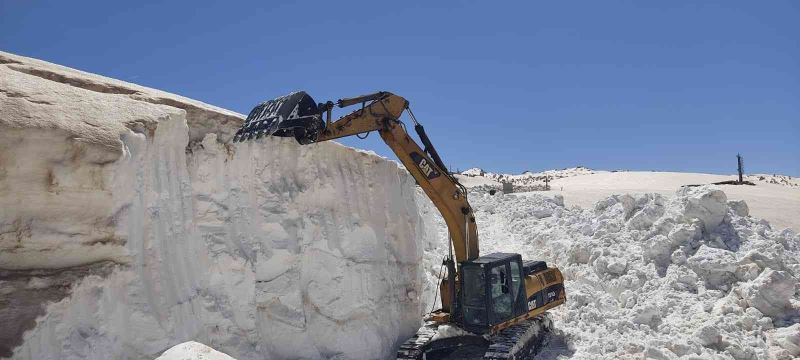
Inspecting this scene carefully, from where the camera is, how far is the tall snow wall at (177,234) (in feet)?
19.5

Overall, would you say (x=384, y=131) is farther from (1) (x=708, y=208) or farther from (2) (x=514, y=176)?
(2) (x=514, y=176)

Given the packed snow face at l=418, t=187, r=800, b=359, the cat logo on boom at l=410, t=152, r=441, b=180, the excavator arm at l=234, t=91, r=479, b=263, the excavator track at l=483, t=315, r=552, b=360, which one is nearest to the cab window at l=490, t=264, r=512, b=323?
the excavator track at l=483, t=315, r=552, b=360

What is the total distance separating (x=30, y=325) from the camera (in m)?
5.70

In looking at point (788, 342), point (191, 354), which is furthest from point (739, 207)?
point (191, 354)

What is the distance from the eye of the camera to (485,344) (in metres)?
10.1

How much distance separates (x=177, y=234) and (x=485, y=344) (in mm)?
5439

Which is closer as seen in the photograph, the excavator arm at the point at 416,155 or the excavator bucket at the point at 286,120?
the excavator bucket at the point at 286,120

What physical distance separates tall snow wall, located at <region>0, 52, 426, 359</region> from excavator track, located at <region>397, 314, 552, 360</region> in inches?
25.8

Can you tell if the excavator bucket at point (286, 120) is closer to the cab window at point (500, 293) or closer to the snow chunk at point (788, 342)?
the cab window at point (500, 293)

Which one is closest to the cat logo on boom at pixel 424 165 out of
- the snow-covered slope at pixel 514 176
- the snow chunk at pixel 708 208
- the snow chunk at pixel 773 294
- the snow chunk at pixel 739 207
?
the snow chunk at pixel 773 294

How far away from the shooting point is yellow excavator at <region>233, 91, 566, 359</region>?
9.24 metres

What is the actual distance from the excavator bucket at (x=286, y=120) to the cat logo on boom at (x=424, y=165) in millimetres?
1681

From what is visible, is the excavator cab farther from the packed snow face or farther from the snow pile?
the snow pile

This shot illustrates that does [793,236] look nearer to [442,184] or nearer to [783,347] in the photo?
[783,347]
